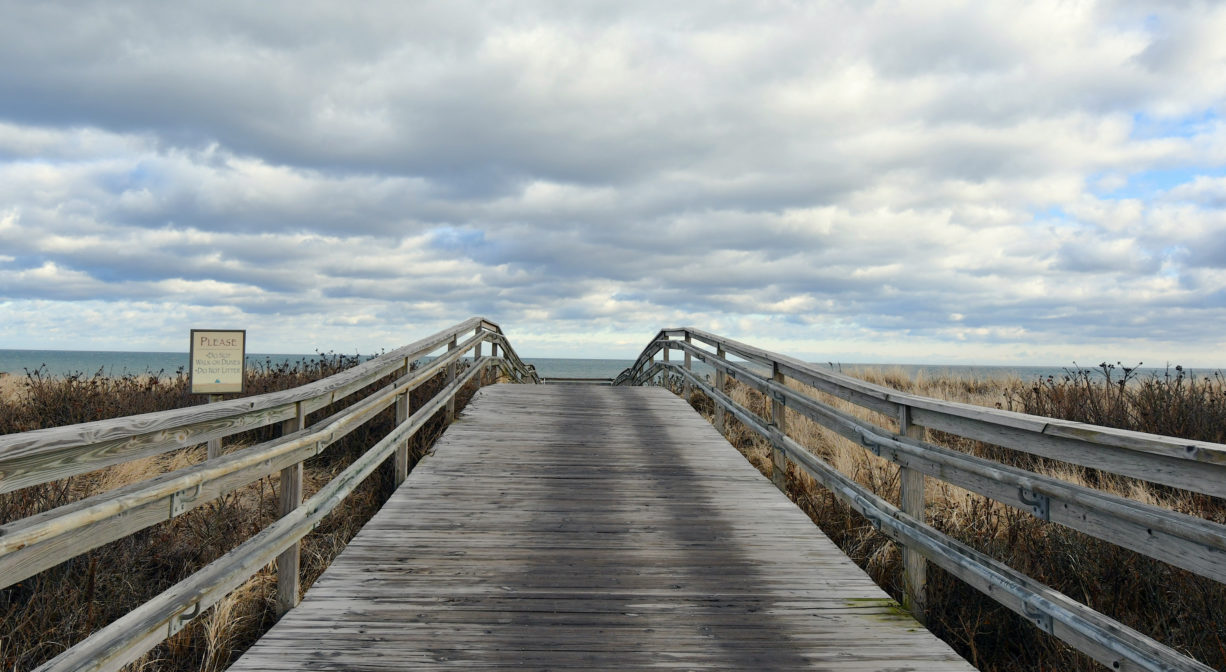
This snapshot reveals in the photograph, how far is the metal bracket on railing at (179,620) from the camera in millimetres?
2742

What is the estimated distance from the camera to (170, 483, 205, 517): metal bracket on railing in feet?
9.17

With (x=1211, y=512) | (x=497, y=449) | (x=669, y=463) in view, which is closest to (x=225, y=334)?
(x=497, y=449)

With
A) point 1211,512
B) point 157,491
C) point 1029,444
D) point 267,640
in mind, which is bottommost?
point 267,640

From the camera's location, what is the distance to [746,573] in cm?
417

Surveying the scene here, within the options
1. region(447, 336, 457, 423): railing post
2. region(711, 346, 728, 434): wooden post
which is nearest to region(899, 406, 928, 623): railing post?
region(711, 346, 728, 434): wooden post

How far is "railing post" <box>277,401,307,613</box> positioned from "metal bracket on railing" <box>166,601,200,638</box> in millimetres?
894

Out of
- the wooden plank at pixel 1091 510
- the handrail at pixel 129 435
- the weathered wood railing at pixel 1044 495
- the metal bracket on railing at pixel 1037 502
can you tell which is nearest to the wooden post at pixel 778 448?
the weathered wood railing at pixel 1044 495

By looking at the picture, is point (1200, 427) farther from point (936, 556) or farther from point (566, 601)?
point (566, 601)

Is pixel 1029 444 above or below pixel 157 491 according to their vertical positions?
above

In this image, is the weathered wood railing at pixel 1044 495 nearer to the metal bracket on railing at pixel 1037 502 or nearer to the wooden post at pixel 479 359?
the metal bracket on railing at pixel 1037 502

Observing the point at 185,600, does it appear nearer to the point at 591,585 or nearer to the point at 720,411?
the point at 591,585

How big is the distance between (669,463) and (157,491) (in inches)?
197

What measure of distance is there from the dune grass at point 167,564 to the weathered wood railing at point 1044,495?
381 centimetres

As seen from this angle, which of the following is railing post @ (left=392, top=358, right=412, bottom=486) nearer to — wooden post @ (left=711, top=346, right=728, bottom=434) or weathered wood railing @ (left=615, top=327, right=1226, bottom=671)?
weathered wood railing @ (left=615, top=327, right=1226, bottom=671)
